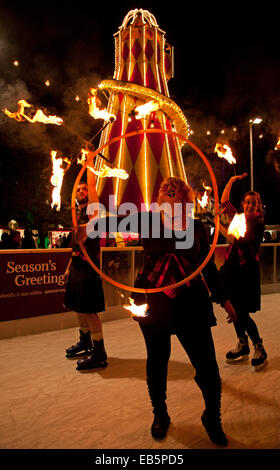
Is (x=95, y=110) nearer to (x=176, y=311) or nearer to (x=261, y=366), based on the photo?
(x=176, y=311)

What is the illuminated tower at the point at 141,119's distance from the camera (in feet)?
44.9

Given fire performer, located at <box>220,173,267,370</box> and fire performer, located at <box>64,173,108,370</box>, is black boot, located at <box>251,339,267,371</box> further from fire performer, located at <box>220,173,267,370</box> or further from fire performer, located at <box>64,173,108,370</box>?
fire performer, located at <box>64,173,108,370</box>

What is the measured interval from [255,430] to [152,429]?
0.82 meters

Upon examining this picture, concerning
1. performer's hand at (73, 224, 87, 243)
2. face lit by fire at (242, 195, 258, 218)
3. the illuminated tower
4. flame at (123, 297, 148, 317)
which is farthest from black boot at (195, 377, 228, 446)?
the illuminated tower

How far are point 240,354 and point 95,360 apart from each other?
1.86 m

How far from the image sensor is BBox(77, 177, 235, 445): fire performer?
2.65 m

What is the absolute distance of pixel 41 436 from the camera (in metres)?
2.79

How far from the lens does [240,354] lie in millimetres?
4691

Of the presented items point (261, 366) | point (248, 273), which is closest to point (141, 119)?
point (248, 273)

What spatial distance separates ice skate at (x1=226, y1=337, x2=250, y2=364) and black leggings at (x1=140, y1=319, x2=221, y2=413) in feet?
6.87

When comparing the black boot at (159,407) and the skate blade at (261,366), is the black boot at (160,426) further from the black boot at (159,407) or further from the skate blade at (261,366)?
the skate blade at (261,366)

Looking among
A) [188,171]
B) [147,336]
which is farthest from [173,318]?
[188,171]

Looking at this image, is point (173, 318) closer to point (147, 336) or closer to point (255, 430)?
point (147, 336)
